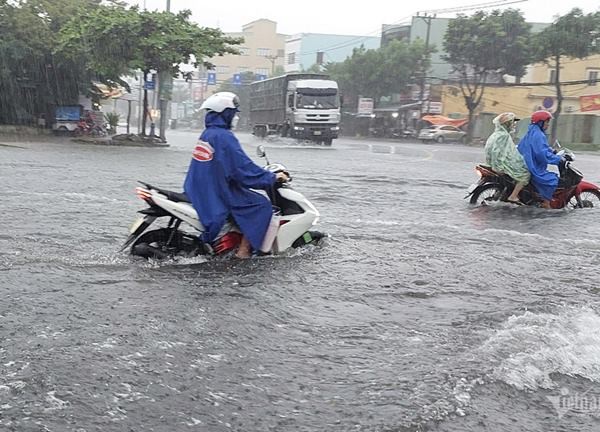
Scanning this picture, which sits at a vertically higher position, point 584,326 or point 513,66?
point 513,66

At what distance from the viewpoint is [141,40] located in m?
24.9

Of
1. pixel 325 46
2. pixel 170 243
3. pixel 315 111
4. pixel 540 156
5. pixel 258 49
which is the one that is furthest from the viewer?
pixel 258 49

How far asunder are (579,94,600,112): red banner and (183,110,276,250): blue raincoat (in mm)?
40729

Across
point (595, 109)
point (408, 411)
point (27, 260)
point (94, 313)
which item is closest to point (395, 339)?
point (408, 411)

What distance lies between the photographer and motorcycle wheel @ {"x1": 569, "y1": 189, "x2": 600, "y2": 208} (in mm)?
10188

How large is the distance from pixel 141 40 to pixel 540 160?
18418mm

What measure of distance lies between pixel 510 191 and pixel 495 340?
622 centimetres

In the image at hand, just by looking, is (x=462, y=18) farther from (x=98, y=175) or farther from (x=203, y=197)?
(x=203, y=197)

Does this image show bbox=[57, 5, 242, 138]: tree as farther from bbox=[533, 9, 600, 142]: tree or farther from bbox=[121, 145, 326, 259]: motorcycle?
bbox=[533, 9, 600, 142]: tree

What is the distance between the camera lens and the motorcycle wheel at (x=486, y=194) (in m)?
10.3

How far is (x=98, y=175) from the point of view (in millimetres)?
13359

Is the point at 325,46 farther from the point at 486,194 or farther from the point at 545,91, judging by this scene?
the point at 486,194

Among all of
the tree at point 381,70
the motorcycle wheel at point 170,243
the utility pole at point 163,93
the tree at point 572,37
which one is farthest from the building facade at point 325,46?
the motorcycle wheel at point 170,243

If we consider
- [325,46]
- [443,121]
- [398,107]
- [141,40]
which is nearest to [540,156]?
[141,40]
